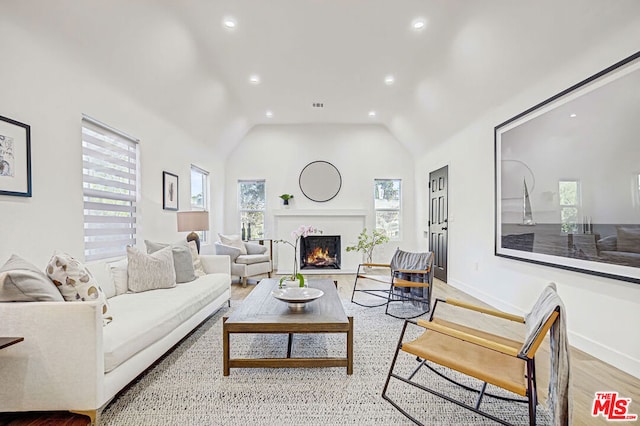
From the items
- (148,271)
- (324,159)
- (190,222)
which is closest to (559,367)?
(148,271)

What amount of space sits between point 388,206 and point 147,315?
555cm

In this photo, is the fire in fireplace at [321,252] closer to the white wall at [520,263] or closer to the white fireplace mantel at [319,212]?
the white fireplace mantel at [319,212]

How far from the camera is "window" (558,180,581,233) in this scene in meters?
2.62

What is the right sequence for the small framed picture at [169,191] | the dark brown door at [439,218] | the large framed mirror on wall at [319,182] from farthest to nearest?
the large framed mirror on wall at [319,182]
the dark brown door at [439,218]
the small framed picture at [169,191]

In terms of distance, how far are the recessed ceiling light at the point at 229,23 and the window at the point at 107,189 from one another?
5.16ft

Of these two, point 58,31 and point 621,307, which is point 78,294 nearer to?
point 58,31

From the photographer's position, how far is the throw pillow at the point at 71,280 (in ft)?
6.19

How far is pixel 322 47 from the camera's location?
376cm

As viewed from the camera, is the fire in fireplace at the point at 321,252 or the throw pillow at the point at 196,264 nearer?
the throw pillow at the point at 196,264

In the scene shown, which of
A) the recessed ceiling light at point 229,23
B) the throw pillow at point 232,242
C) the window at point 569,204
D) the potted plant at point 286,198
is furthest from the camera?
the potted plant at point 286,198

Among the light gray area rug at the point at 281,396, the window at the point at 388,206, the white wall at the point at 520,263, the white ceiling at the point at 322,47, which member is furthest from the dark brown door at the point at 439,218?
the light gray area rug at the point at 281,396

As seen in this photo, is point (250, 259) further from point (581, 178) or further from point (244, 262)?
point (581, 178)

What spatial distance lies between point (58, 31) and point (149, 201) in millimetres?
1935

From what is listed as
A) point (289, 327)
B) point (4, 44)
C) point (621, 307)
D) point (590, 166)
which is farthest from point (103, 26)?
point (621, 307)
